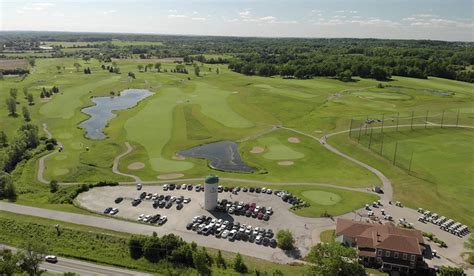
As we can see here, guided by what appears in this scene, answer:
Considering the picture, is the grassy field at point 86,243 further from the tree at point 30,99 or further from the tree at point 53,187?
the tree at point 30,99

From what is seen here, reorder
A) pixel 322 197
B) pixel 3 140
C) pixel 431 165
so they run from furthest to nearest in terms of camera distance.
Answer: pixel 3 140 < pixel 431 165 < pixel 322 197

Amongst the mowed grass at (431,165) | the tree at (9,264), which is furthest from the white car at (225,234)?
the mowed grass at (431,165)

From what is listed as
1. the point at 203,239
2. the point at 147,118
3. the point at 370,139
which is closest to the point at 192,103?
the point at 147,118

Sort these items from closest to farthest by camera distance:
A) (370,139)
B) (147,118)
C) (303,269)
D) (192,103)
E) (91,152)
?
(303,269), (91,152), (370,139), (147,118), (192,103)

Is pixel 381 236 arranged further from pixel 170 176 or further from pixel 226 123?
pixel 226 123

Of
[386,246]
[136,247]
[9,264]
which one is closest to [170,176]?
[136,247]

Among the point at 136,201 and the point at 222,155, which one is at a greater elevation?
the point at 222,155

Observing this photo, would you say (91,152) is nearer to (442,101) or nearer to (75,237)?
(75,237)

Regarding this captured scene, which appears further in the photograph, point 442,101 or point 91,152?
point 442,101
